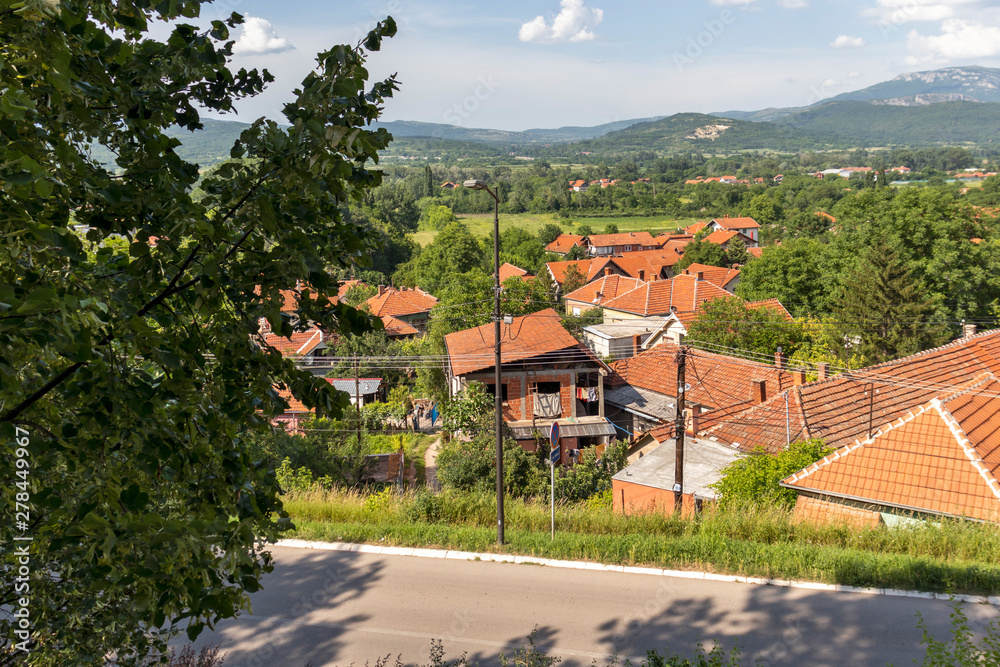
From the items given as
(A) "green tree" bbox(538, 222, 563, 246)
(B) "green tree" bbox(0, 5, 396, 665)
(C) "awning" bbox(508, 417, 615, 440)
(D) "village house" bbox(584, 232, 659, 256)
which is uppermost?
(B) "green tree" bbox(0, 5, 396, 665)

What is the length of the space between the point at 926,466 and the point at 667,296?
130ft

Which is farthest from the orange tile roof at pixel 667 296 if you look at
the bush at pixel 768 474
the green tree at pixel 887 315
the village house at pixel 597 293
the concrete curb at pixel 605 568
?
the concrete curb at pixel 605 568

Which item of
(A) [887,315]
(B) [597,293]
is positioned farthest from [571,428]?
(B) [597,293]

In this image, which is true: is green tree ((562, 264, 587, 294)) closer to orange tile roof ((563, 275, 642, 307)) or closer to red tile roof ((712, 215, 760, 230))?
orange tile roof ((563, 275, 642, 307))

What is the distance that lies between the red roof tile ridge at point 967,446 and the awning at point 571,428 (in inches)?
501

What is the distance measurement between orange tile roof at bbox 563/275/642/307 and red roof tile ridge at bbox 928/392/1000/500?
145 ft

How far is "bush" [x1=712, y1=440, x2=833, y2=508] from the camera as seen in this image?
14.6 m

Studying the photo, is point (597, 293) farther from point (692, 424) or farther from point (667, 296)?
point (692, 424)

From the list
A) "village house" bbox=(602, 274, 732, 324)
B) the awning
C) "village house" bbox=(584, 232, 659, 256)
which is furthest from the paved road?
"village house" bbox=(584, 232, 659, 256)

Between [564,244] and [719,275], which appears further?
[564,244]

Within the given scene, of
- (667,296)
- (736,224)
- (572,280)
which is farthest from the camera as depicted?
Answer: (736,224)

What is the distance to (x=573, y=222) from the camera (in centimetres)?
13700

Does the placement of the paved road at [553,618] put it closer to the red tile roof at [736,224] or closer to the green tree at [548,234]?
the green tree at [548,234]

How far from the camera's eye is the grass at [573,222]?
122512 mm
